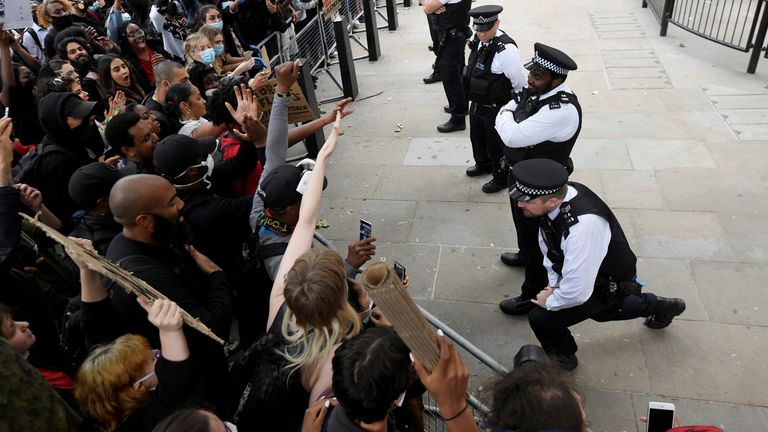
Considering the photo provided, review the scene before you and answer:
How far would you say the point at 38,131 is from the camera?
17.4 ft

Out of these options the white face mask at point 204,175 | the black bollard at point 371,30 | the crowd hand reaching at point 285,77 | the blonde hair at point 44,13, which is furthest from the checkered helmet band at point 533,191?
the black bollard at point 371,30

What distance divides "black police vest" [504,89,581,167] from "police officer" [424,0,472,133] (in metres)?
2.65

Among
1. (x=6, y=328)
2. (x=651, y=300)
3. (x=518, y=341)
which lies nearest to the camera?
(x=6, y=328)

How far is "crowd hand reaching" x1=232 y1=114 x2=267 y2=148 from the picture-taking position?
3.71 meters

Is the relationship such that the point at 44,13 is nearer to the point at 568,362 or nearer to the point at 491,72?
the point at 491,72

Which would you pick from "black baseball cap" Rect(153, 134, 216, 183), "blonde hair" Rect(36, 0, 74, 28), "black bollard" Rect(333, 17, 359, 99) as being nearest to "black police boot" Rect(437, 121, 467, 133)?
"black bollard" Rect(333, 17, 359, 99)

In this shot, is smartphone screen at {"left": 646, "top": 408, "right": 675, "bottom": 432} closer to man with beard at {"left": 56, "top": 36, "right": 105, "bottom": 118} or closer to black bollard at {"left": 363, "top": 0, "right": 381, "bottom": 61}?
Result: man with beard at {"left": 56, "top": 36, "right": 105, "bottom": 118}

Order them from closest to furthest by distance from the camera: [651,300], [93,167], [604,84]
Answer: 1. [93,167]
2. [651,300]
3. [604,84]

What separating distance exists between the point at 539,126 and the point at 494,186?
68.4 inches

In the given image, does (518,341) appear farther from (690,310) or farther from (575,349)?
(690,310)

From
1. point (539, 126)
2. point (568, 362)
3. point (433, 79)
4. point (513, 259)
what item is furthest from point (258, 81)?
point (433, 79)

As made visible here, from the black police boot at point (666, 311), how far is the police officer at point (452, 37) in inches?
160

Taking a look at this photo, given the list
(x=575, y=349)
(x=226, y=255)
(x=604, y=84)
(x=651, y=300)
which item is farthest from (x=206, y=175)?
(x=604, y=84)

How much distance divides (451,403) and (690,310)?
329 centimetres
